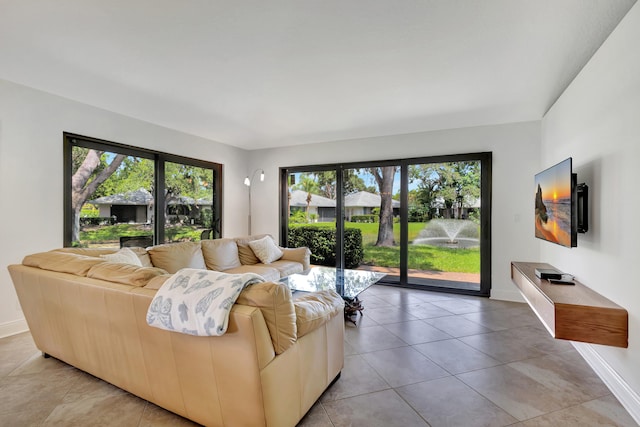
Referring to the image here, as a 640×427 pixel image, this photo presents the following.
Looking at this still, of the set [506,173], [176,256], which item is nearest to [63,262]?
[176,256]

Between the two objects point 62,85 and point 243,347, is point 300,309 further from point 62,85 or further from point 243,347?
point 62,85

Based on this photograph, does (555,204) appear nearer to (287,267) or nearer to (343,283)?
(343,283)

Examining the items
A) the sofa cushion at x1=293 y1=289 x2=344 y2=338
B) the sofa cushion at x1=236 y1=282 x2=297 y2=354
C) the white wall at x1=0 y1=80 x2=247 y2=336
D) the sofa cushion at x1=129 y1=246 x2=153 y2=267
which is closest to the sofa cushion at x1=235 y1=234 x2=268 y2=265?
the sofa cushion at x1=129 y1=246 x2=153 y2=267

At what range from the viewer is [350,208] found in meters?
5.31

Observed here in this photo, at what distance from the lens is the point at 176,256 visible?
3.38 m

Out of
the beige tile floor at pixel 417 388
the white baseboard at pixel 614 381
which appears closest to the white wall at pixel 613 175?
the white baseboard at pixel 614 381

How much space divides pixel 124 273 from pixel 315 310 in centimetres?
116

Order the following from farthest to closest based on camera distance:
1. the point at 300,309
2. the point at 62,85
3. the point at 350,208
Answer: the point at 350,208
the point at 62,85
the point at 300,309

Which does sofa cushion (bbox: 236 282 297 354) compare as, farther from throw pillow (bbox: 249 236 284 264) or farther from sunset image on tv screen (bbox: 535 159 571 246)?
throw pillow (bbox: 249 236 284 264)

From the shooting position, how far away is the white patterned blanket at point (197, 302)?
1.32 m

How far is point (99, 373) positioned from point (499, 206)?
186 inches

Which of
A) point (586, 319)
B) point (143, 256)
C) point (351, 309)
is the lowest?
point (351, 309)

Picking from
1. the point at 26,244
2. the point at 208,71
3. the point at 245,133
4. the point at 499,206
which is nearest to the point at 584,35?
the point at 499,206

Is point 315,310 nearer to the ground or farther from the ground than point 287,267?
farther from the ground
